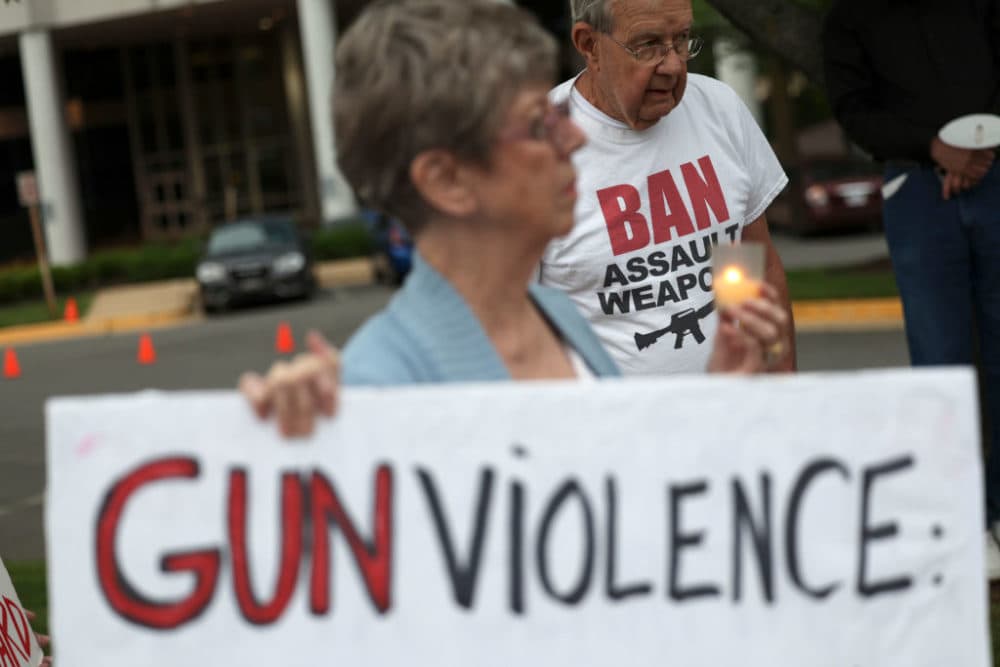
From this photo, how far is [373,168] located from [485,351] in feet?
0.93

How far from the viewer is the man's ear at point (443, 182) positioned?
209 centimetres

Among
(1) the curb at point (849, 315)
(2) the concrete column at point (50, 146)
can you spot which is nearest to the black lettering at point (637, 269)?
(1) the curb at point (849, 315)

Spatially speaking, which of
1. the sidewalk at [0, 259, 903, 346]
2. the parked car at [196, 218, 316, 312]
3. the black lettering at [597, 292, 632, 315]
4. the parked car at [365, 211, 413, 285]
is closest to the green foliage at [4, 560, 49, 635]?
the black lettering at [597, 292, 632, 315]

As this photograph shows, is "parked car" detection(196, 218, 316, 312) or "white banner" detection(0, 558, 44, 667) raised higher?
"white banner" detection(0, 558, 44, 667)

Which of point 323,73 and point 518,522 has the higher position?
point 323,73

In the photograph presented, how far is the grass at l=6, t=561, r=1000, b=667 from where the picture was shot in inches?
197

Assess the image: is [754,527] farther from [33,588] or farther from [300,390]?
[33,588]

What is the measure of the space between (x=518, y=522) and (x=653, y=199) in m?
1.55

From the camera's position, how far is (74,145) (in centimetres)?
4416

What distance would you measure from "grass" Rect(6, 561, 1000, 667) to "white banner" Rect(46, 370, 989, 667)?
2976 millimetres

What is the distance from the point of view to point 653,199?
3480 millimetres

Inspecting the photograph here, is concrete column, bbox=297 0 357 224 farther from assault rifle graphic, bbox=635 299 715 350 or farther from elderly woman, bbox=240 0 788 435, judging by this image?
elderly woman, bbox=240 0 788 435

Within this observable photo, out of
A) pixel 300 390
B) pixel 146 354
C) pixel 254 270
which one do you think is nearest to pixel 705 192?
pixel 300 390

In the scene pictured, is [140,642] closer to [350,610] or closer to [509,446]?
[350,610]
